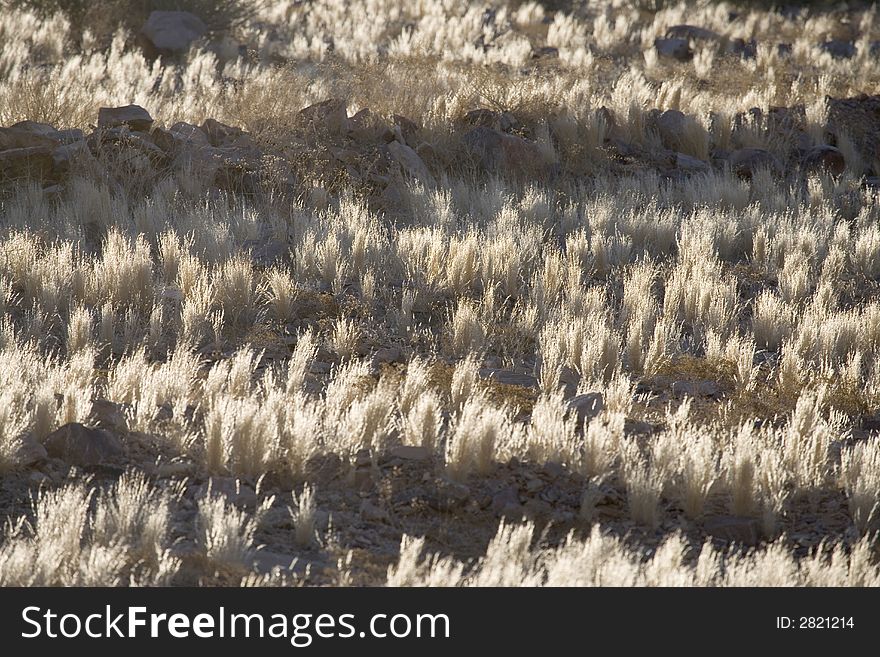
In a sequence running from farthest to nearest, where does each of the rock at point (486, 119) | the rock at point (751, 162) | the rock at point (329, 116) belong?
the rock at point (751, 162), the rock at point (486, 119), the rock at point (329, 116)

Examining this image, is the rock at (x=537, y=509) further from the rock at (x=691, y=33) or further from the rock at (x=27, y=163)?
the rock at (x=691, y=33)

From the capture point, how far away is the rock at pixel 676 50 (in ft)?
65.0

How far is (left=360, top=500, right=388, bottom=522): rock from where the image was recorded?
14.6 feet

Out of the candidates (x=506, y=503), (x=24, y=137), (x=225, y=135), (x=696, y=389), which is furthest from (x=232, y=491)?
(x=225, y=135)

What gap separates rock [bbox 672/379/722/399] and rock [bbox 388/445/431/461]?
6.71ft

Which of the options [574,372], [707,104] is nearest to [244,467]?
[574,372]

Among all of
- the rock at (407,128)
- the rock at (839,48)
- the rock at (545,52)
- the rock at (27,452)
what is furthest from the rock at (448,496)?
the rock at (839,48)

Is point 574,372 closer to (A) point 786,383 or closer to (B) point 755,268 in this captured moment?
(A) point 786,383

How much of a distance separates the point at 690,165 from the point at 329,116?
436 centimetres

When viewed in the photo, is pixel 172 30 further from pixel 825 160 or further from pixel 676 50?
pixel 825 160

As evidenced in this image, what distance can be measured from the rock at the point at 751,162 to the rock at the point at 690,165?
31cm

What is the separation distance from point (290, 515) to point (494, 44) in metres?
17.1

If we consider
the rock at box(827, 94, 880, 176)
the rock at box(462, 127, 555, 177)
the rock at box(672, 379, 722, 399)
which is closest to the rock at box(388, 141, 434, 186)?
the rock at box(462, 127, 555, 177)

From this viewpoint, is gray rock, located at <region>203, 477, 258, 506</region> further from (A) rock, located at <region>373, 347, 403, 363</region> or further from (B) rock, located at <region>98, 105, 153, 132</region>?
(B) rock, located at <region>98, 105, 153, 132</region>
